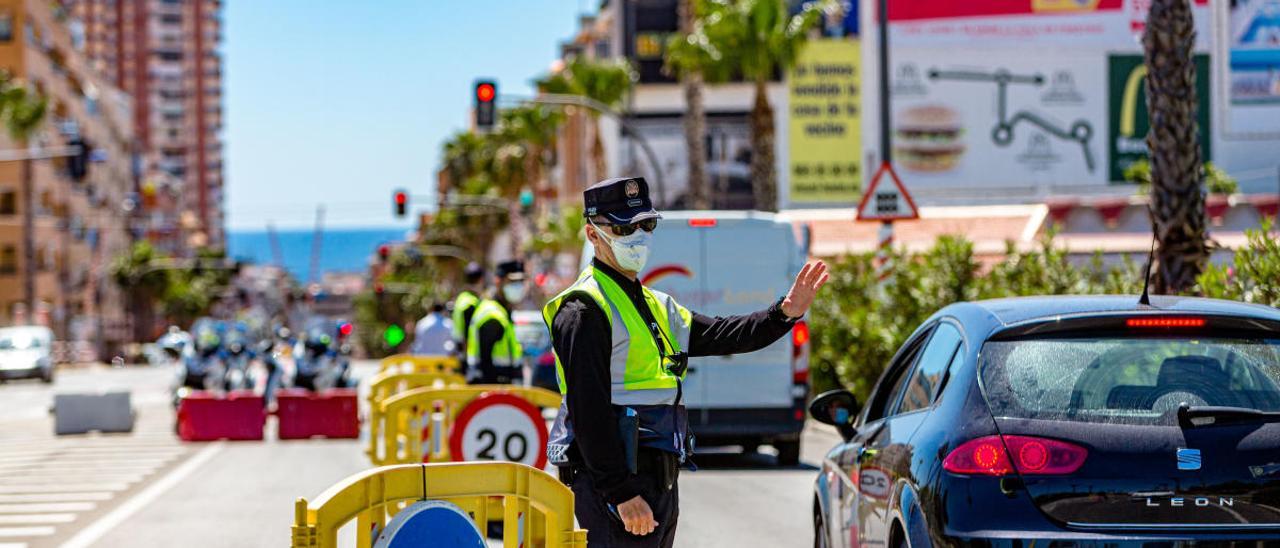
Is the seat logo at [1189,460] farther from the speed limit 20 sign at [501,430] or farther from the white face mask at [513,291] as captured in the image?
the white face mask at [513,291]

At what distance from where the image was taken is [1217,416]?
18.3 ft

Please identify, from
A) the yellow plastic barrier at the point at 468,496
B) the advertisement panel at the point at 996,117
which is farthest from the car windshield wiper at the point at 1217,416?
the advertisement panel at the point at 996,117

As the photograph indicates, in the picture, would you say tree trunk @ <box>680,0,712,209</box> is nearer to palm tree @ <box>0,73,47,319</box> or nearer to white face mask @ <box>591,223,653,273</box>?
palm tree @ <box>0,73,47,319</box>

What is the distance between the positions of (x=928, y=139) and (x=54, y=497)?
58175 mm

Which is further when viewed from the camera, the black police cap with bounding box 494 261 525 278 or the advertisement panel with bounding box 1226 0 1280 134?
the advertisement panel with bounding box 1226 0 1280 134

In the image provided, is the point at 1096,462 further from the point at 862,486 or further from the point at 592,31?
the point at 592,31

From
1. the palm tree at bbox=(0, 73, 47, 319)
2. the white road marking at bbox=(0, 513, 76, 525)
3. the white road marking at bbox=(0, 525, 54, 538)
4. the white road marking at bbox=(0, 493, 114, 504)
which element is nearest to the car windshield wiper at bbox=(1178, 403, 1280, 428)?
the white road marking at bbox=(0, 525, 54, 538)

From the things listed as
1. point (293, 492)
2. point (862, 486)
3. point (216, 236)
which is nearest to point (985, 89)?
point (293, 492)

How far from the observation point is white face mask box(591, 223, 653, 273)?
562 cm

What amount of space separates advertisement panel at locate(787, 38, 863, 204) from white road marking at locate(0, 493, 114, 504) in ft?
192

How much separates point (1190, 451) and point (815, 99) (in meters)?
67.8

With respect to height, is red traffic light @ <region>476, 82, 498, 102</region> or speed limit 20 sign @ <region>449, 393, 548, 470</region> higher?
red traffic light @ <region>476, 82, 498, 102</region>

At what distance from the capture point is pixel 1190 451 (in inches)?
216

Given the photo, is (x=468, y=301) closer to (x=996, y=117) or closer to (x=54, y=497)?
(x=54, y=497)
